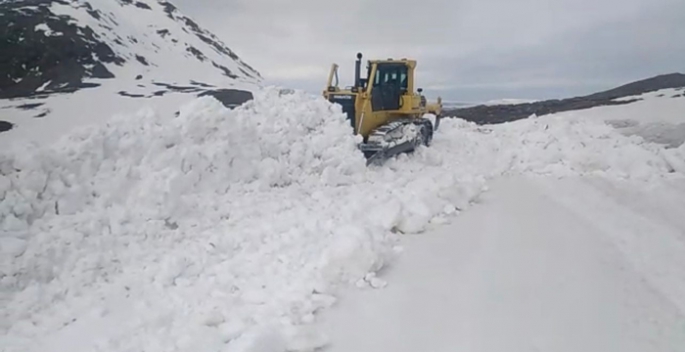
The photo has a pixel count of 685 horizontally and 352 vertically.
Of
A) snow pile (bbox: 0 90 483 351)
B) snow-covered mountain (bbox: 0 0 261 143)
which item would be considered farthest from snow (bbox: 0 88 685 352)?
snow-covered mountain (bbox: 0 0 261 143)

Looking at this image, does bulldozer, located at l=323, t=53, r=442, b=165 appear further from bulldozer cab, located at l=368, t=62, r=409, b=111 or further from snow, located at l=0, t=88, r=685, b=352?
snow, located at l=0, t=88, r=685, b=352

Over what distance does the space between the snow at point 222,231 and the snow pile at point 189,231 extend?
1 cm

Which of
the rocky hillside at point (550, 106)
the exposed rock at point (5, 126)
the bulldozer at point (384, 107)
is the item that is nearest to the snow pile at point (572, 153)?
the bulldozer at point (384, 107)

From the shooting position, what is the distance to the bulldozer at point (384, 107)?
385 inches

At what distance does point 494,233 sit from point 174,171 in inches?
136

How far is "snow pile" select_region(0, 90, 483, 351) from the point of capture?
3.63 metres

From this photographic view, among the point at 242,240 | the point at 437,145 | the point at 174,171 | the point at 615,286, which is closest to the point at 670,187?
the point at 615,286

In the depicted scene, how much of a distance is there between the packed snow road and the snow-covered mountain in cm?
1958

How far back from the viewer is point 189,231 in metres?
5.28

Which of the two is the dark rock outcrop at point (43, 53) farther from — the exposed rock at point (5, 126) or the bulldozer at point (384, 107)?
the bulldozer at point (384, 107)

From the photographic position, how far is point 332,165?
7.95m

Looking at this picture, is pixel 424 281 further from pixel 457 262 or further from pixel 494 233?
pixel 494 233

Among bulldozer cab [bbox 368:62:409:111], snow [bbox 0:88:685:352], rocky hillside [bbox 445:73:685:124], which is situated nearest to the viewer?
snow [bbox 0:88:685:352]

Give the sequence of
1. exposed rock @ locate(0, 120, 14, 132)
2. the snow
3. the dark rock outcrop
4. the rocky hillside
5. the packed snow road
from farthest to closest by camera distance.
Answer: the dark rock outcrop
the rocky hillside
exposed rock @ locate(0, 120, 14, 132)
the snow
the packed snow road
